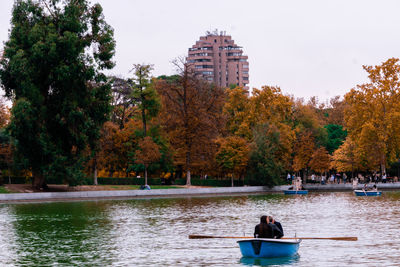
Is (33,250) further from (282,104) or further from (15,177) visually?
(282,104)

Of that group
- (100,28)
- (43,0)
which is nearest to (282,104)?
(100,28)

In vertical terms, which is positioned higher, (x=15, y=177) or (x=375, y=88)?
(x=375, y=88)

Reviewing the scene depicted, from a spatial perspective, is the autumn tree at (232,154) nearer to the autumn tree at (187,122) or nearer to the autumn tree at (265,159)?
the autumn tree at (265,159)

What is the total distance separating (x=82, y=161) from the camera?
66750 mm

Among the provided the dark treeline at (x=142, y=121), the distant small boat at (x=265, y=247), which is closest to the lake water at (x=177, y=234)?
the distant small boat at (x=265, y=247)

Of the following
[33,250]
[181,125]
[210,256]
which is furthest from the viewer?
[181,125]

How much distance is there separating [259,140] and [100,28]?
2864cm

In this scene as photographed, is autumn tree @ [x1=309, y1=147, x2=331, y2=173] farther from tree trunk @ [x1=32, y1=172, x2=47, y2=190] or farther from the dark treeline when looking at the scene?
tree trunk @ [x1=32, y1=172, x2=47, y2=190]

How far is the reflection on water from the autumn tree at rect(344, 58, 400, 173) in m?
69.4

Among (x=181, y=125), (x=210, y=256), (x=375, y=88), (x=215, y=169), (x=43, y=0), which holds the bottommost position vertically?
(x=210, y=256)

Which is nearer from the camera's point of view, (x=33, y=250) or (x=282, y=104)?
(x=33, y=250)

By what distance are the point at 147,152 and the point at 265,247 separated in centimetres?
5744

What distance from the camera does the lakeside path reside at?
61.7 meters

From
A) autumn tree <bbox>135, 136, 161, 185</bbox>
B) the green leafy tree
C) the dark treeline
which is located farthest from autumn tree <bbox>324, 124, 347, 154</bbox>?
the green leafy tree
